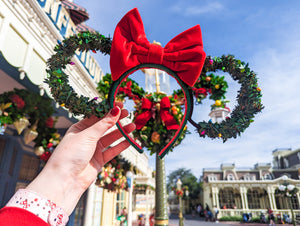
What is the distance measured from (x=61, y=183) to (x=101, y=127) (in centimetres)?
42

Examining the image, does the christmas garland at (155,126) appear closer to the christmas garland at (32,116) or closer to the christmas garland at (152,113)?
the christmas garland at (152,113)

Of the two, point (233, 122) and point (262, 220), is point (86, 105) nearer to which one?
point (233, 122)

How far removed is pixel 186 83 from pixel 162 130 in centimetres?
111

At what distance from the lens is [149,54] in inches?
50.1

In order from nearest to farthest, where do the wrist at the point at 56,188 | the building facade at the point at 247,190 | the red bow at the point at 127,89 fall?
the wrist at the point at 56,188 < the red bow at the point at 127,89 < the building facade at the point at 247,190

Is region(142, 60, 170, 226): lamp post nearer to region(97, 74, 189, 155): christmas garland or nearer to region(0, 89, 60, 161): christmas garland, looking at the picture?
region(97, 74, 189, 155): christmas garland

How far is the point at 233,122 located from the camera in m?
1.36

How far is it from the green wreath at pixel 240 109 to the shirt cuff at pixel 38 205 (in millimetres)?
1068

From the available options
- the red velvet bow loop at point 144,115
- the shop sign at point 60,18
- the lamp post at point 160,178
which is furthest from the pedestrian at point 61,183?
the shop sign at point 60,18

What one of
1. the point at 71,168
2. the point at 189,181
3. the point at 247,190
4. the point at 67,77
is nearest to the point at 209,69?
the point at 67,77

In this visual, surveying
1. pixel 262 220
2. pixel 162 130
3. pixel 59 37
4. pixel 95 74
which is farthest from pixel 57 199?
pixel 262 220

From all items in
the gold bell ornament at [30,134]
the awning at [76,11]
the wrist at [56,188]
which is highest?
the awning at [76,11]

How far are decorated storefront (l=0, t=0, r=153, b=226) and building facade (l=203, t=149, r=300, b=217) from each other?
26124 mm

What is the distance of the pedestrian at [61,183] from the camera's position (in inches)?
32.7
